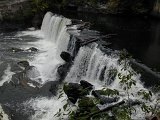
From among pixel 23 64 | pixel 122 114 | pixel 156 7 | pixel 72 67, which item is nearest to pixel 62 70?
pixel 72 67

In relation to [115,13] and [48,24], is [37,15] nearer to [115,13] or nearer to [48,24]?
[48,24]

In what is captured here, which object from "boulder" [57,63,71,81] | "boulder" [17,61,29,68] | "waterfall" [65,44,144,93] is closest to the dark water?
"waterfall" [65,44,144,93]

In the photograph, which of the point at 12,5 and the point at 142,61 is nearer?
the point at 142,61

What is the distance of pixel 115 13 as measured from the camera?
106 feet

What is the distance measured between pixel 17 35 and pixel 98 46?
442 inches

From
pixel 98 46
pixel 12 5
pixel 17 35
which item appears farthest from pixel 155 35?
pixel 12 5

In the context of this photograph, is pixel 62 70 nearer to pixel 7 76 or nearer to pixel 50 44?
pixel 7 76

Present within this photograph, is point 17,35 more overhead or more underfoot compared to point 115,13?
more underfoot

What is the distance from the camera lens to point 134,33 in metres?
25.5

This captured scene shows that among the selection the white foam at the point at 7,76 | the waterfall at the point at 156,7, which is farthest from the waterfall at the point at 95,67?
the waterfall at the point at 156,7

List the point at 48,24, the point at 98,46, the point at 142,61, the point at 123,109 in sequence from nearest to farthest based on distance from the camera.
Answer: the point at 123,109 < the point at 142,61 < the point at 98,46 < the point at 48,24

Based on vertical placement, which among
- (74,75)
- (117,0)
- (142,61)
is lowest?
(74,75)

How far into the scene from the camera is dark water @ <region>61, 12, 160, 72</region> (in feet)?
67.2

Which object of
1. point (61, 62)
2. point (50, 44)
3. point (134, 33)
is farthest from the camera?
point (50, 44)
